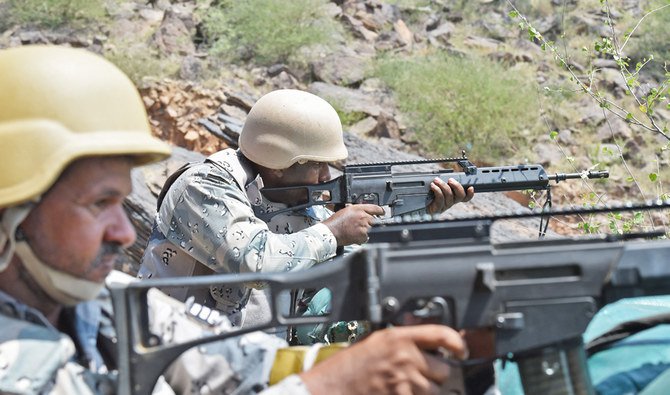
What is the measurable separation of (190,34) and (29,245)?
43.0ft

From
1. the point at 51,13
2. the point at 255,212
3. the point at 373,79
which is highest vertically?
the point at 51,13

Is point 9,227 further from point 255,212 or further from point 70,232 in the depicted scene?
point 255,212

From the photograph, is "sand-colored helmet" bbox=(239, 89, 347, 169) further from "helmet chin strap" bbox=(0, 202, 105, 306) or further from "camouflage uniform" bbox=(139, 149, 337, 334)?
"helmet chin strap" bbox=(0, 202, 105, 306)

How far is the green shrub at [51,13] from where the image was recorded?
564 inches

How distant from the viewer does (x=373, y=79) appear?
14.0m

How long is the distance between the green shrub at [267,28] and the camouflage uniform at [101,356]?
1170 cm

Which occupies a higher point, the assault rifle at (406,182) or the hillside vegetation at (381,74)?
the hillside vegetation at (381,74)

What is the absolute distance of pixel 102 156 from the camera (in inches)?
80.3

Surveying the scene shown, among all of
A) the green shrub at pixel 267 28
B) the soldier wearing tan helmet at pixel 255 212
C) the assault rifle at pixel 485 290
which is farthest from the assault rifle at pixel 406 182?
the green shrub at pixel 267 28

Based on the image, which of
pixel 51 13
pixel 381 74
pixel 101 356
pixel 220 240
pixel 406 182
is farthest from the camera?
pixel 51 13

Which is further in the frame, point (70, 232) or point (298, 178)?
point (298, 178)

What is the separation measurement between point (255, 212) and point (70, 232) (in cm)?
249

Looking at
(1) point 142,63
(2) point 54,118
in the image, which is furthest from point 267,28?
(2) point 54,118

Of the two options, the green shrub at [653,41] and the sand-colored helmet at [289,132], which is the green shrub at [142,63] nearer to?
the sand-colored helmet at [289,132]
